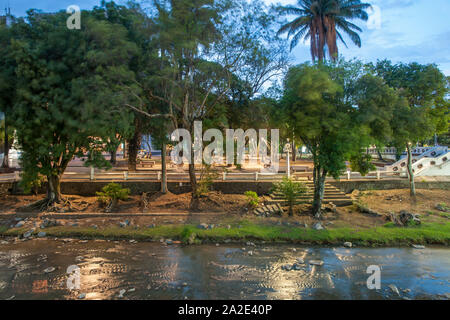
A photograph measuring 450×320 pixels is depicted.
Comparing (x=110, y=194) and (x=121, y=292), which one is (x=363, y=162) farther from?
(x=110, y=194)

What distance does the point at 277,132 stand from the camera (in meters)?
14.7

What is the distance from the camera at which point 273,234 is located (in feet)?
37.3

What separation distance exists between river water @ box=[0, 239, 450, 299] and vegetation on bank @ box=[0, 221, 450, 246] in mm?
511

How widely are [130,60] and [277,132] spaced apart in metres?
8.33

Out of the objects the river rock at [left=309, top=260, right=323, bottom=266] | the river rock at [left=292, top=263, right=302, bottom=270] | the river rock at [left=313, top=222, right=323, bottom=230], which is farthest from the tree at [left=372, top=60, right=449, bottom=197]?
the river rock at [left=292, top=263, right=302, bottom=270]

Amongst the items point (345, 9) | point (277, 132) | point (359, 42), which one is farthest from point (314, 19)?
point (277, 132)

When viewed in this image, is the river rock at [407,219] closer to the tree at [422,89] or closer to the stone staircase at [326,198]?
the stone staircase at [326,198]

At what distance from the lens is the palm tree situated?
74.6 ft

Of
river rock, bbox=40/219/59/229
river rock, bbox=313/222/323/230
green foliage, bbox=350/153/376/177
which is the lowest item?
river rock, bbox=313/222/323/230

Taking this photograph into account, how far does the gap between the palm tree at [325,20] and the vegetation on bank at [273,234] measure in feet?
52.6

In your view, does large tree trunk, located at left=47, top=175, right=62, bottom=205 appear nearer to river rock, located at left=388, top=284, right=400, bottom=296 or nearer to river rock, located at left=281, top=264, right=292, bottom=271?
river rock, located at left=281, top=264, right=292, bottom=271

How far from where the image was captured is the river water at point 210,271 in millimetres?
7219

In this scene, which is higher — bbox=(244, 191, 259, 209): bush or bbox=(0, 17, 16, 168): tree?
bbox=(0, 17, 16, 168): tree

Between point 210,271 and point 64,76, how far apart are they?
1063 cm
